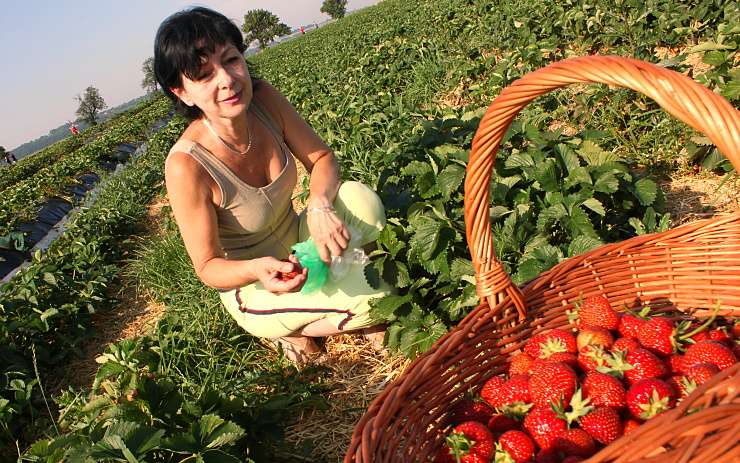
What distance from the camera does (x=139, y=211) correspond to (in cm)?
678

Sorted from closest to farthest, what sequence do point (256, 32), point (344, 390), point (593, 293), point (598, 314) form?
1. point (598, 314)
2. point (593, 293)
3. point (344, 390)
4. point (256, 32)

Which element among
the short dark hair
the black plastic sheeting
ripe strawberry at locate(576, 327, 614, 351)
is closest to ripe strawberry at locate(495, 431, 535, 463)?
ripe strawberry at locate(576, 327, 614, 351)

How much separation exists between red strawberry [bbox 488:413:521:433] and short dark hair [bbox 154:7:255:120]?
1.69 meters

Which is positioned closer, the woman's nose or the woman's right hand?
the woman's right hand

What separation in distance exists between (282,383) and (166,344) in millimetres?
626

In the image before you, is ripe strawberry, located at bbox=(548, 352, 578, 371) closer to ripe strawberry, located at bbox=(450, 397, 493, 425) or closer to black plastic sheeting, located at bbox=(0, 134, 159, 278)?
ripe strawberry, located at bbox=(450, 397, 493, 425)

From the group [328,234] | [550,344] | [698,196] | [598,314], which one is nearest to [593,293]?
[598,314]

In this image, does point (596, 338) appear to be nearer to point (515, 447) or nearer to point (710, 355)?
point (710, 355)

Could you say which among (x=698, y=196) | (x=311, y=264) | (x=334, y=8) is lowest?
(x=698, y=196)

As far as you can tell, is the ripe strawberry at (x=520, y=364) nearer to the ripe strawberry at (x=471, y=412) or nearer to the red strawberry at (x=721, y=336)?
the ripe strawberry at (x=471, y=412)

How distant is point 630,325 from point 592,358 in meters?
0.17

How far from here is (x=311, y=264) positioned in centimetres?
219

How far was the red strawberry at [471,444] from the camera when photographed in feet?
4.17

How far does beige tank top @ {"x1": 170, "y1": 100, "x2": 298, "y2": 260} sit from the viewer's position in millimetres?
2385
